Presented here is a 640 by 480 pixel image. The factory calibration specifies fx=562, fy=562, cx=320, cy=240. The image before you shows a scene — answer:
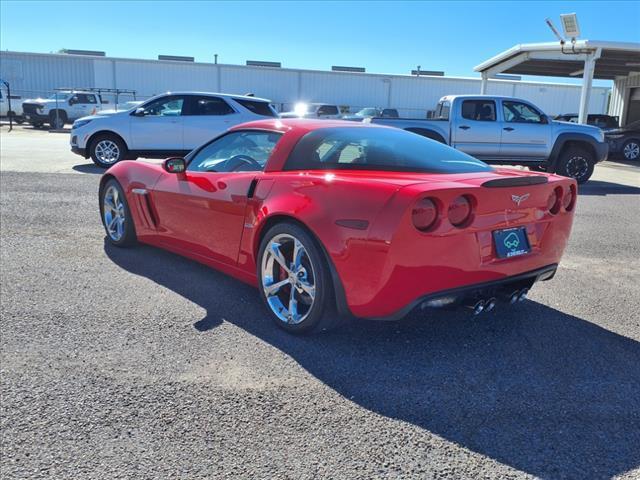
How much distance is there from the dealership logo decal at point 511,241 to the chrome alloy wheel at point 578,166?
9.89 metres

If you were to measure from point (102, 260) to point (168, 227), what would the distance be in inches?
33.2

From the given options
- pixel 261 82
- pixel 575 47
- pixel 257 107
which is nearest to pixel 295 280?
pixel 257 107

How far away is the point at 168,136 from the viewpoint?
40.5ft

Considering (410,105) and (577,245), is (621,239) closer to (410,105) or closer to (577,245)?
(577,245)

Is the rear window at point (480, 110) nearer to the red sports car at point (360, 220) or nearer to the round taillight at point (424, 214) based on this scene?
the red sports car at point (360, 220)

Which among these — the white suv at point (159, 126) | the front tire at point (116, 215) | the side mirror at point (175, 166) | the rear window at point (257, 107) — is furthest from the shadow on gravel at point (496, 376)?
the rear window at point (257, 107)

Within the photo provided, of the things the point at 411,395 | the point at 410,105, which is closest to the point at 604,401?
the point at 411,395

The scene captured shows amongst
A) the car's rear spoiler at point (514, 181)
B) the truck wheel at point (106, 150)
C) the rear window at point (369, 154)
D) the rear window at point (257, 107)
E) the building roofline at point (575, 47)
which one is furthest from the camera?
the building roofline at point (575, 47)

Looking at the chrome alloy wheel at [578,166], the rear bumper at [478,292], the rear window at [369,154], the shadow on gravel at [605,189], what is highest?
the rear window at [369,154]

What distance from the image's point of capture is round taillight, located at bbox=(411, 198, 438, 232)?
2.90m

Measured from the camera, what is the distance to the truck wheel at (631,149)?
60.6 ft

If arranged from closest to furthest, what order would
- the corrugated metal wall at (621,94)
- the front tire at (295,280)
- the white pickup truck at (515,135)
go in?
the front tire at (295,280) → the white pickup truck at (515,135) → the corrugated metal wall at (621,94)

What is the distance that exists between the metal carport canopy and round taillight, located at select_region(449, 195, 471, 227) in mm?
17497

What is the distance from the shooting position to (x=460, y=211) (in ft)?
9.90
